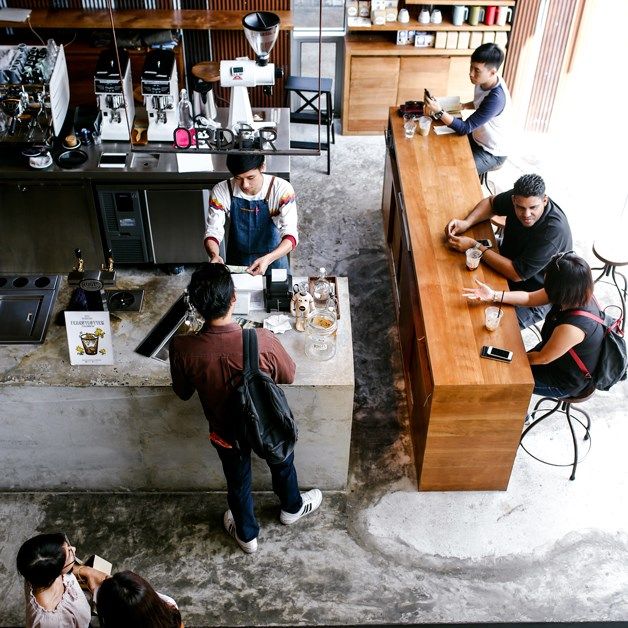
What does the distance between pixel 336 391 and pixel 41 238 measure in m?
2.91

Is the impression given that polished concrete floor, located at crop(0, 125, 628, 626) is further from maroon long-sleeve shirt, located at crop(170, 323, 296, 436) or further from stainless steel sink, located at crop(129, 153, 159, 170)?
stainless steel sink, located at crop(129, 153, 159, 170)

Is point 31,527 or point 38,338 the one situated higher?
point 38,338

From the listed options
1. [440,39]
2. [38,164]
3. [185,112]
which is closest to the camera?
[38,164]

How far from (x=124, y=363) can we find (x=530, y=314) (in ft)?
7.65

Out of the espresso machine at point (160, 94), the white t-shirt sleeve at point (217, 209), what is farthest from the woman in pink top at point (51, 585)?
the espresso machine at point (160, 94)

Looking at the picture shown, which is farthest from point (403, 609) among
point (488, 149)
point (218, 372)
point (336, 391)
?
point (488, 149)

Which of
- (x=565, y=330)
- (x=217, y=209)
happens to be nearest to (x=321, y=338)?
(x=217, y=209)

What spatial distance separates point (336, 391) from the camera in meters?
3.57

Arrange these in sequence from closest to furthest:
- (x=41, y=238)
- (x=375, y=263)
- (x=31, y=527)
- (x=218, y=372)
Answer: (x=218, y=372) < (x=31, y=527) < (x=41, y=238) < (x=375, y=263)

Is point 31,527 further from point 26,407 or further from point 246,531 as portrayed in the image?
point 246,531

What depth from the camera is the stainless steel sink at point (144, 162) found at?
16.9 ft

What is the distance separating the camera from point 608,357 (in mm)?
3686

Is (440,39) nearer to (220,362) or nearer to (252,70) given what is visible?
(252,70)

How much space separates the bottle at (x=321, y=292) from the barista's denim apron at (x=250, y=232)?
515 millimetres
